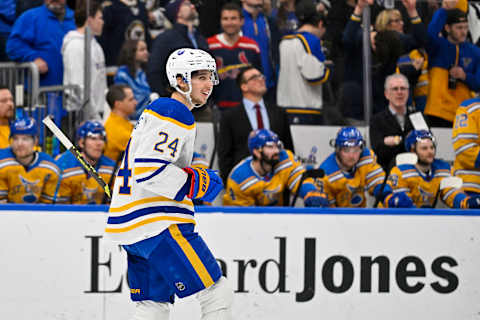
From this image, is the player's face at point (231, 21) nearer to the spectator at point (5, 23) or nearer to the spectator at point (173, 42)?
the spectator at point (173, 42)

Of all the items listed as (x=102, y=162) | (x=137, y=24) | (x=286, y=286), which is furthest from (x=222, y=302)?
(x=137, y=24)

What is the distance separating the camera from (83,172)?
5336 millimetres

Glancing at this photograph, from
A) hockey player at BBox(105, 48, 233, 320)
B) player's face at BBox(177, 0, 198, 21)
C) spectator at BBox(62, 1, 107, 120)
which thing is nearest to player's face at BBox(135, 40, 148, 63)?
spectator at BBox(62, 1, 107, 120)

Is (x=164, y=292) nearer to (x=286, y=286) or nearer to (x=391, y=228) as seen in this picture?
(x=286, y=286)

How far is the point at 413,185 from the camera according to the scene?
5402 mm

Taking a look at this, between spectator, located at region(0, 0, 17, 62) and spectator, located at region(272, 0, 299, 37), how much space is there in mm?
2004

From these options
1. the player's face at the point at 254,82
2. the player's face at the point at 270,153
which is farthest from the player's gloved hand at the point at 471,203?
the player's face at the point at 254,82

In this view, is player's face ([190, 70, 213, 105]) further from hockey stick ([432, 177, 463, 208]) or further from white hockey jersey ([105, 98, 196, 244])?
Answer: hockey stick ([432, 177, 463, 208])

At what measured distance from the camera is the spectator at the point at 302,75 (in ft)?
20.1

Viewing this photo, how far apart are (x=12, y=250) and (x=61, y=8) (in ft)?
8.10

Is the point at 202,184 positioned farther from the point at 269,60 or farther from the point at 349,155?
the point at 269,60

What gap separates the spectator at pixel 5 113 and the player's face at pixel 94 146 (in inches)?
20.9

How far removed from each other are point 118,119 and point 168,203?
2.64 m

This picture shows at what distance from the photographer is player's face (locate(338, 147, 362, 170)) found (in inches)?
215
